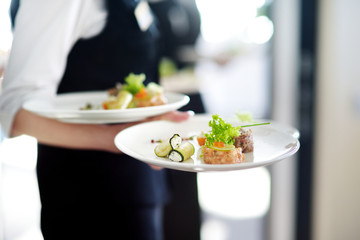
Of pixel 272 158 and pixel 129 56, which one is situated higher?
pixel 129 56

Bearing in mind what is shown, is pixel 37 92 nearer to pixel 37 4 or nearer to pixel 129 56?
pixel 37 4

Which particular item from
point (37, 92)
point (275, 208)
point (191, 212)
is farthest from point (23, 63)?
point (275, 208)

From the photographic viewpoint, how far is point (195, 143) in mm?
631

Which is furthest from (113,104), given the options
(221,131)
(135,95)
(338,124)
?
(338,124)

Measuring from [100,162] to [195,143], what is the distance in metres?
0.51

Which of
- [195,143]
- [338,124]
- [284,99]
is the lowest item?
[338,124]

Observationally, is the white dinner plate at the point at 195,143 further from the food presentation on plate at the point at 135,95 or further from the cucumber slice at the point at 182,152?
the food presentation on plate at the point at 135,95

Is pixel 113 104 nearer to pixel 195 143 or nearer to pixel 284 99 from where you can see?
pixel 195 143

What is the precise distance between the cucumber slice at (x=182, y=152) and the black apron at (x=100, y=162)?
0.51 m

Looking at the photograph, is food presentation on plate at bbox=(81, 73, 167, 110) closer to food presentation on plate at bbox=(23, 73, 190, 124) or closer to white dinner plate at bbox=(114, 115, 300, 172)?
food presentation on plate at bbox=(23, 73, 190, 124)

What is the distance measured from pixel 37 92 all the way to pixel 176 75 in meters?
2.25

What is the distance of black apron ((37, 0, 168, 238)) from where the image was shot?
0.95 meters

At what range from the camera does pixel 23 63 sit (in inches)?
28.7

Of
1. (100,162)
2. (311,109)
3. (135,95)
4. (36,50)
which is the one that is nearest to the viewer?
(36,50)
